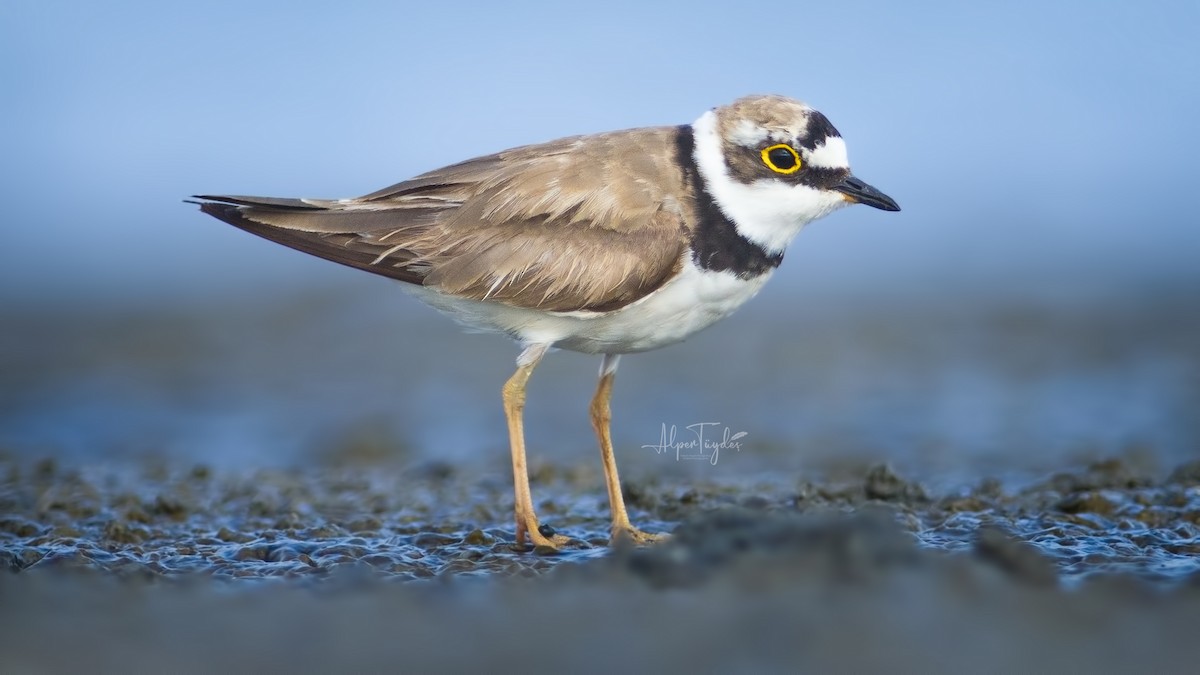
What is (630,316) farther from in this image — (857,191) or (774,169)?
(857,191)

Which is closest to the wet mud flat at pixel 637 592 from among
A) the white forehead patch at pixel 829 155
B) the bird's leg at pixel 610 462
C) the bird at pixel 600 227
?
the bird's leg at pixel 610 462

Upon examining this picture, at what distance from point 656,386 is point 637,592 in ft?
22.1

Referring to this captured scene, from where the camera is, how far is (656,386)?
11.5m

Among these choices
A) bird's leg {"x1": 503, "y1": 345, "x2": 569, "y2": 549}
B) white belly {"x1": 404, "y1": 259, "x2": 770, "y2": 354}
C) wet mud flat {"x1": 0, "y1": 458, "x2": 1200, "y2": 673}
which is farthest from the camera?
bird's leg {"x1": 503, "y1": 345, "x2": 569, "y2": 549}

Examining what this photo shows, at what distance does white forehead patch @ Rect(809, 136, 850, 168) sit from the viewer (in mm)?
6117

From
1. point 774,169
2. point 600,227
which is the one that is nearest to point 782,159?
point 774,169

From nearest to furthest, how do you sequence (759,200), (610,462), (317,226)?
(759,200)
(317,226)
(610,462)

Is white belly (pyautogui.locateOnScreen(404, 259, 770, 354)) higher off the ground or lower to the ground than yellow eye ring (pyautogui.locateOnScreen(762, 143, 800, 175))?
lower

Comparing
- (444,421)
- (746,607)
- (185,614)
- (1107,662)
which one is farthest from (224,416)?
(1107,662)

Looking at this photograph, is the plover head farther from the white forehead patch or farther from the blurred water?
the blurred water
